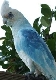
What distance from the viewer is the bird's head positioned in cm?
93

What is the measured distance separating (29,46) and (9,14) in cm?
12

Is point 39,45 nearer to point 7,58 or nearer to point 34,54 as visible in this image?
point 34,54

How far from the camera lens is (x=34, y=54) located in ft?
2.96

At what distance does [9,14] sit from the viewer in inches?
36.7

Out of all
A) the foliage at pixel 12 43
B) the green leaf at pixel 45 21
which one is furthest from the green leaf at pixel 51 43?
the green leaf at pixel 45 21

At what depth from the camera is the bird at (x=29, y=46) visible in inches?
34.1

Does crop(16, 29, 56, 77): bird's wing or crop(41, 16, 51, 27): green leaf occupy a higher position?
crop(41, 16, 51, 27): green leaf

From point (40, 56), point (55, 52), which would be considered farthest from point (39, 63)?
point (55, 52)

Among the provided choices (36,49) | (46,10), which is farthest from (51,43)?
(46,10)

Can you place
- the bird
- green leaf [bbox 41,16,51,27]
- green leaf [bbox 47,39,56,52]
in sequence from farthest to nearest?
green leaf [bbox 41,16,51,27] < green leaf [bbox 47,39,56,52] < the bird

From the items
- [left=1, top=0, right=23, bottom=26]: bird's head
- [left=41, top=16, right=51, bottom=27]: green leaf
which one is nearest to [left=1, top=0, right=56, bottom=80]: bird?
[left=1, top=0, right=23, bottom=26]: bird's head

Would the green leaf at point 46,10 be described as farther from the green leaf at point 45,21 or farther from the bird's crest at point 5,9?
the bird's crest at point 5,9

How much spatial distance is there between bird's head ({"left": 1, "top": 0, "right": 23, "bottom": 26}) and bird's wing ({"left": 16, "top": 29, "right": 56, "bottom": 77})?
5 cm

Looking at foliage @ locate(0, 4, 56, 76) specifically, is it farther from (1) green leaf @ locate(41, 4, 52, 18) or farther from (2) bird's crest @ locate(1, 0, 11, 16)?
(2) bird's crest @ locate(1, 0, 11, 16)
